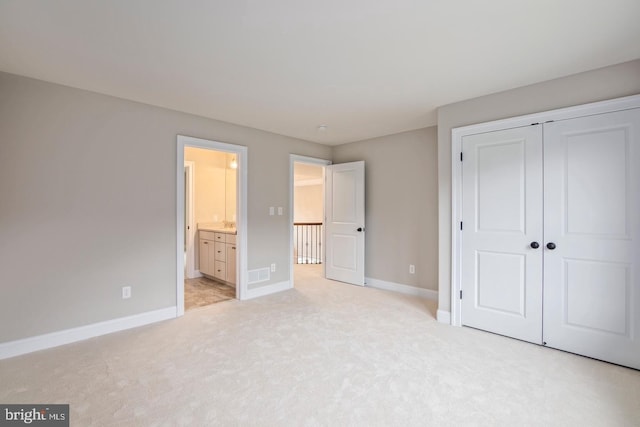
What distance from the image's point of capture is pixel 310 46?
7.16 ft

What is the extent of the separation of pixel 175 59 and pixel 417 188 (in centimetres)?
341

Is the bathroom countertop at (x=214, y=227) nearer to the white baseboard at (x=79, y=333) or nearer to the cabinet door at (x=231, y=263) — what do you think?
the cabinet door at (x=231, y=263)

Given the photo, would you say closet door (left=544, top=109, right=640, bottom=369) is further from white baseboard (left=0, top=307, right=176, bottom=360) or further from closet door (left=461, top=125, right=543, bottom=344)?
white baseboard (left=0, top=307, right=176, bottom=360)

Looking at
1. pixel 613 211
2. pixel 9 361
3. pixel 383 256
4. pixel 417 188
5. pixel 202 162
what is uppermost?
pixel 202 162

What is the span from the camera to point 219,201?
19.6 feet

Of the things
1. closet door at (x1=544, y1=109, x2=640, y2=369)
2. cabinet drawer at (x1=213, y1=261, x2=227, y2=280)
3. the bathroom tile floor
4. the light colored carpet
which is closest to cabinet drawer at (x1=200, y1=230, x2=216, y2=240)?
cabinet drawer at (x1=213, y1=261, x2=227, y2=280)

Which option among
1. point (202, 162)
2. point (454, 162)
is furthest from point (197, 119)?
point (454, 162)

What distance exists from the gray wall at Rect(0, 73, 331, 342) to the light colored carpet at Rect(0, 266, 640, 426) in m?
0.41

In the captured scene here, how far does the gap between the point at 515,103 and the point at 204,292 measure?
4.61 m

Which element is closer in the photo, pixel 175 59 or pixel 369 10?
pixel 369 10

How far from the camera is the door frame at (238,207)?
11.8ft

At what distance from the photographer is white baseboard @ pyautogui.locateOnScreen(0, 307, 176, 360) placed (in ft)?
8.57

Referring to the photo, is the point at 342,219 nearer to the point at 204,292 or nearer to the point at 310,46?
the point at 204,292

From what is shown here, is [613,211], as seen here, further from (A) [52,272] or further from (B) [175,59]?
(A) [52,272]
